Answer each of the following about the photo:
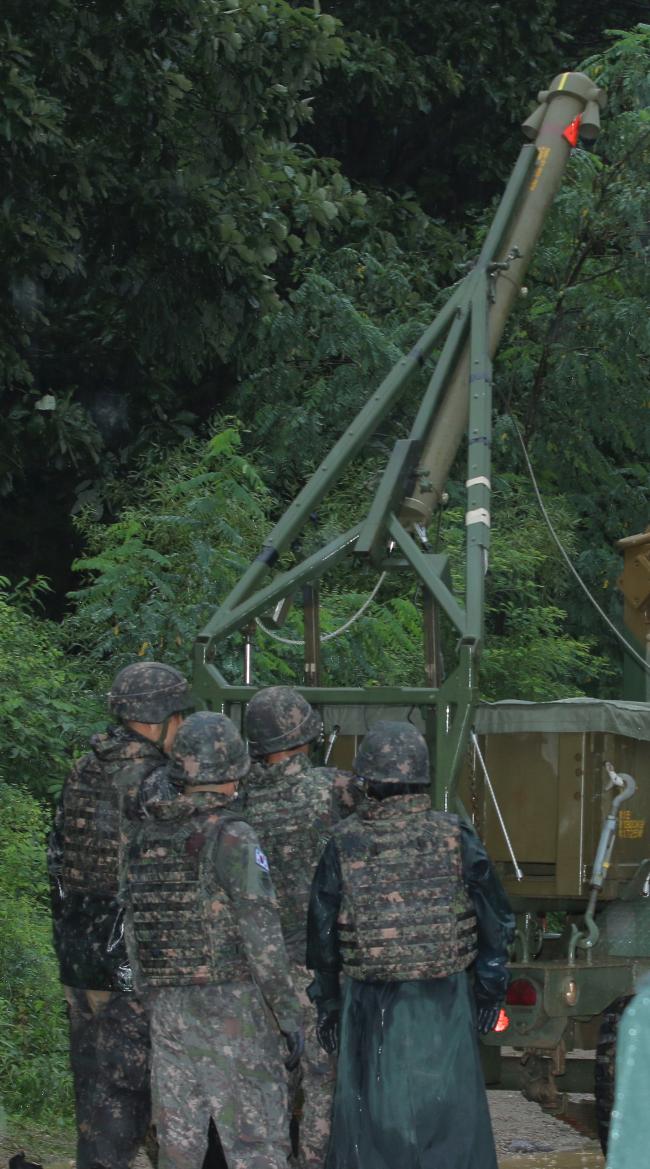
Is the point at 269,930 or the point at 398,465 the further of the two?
the point at 398,465

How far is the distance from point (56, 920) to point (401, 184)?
570 inches

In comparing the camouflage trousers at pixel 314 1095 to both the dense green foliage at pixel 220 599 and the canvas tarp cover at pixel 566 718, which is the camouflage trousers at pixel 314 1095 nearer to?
the canvas tarp cover at pixel 566 718

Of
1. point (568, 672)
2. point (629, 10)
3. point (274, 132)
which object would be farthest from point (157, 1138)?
point (629, 10)

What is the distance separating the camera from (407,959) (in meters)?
4.89

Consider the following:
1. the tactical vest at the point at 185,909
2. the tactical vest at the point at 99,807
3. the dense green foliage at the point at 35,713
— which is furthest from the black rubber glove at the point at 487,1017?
the dense green foliage at the point at 35,713

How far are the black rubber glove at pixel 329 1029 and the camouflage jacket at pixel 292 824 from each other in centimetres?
54

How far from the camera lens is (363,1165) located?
16.3 feet

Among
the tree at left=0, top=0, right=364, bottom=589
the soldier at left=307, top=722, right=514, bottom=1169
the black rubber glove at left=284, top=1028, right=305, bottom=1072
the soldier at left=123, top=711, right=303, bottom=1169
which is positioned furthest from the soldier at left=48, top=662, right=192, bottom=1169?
the tree at left=0, top=0, right=364, bottom=589

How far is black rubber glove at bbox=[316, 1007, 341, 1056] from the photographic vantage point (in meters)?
5.24

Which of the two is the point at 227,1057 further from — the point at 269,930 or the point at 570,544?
the point at 570,544

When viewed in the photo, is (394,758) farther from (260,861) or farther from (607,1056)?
(607,1056)

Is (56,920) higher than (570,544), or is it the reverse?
(570,544)

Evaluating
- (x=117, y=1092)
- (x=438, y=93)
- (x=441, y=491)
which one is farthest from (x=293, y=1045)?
(x=438, y=93)

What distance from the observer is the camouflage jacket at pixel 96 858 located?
18.5 feet
